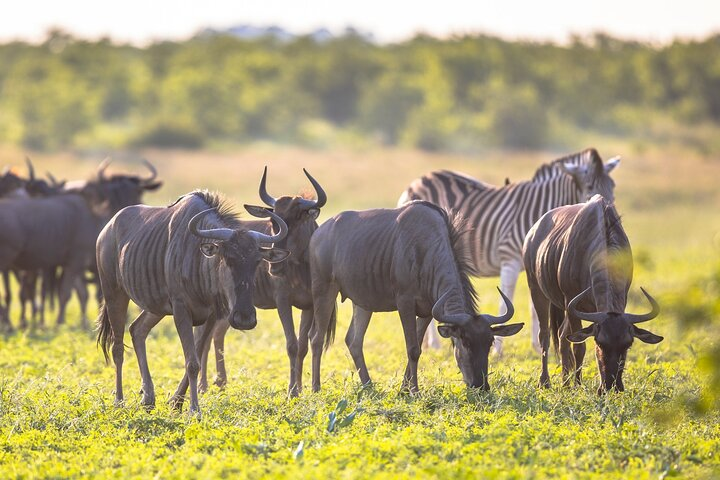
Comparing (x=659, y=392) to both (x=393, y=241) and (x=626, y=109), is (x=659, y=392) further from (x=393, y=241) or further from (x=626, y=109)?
(x=626, y=109)

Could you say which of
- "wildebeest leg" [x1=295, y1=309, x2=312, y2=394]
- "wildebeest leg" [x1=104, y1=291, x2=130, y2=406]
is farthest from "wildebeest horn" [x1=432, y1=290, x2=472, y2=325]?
"wildebeest leg" [x1=104, y1=291, x2=130, y2=406]

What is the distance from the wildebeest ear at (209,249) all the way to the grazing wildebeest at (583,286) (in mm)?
2828

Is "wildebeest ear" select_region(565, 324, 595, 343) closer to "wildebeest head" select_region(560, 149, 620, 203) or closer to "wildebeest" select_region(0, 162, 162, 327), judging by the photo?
"wildebeest head" select_region(560, 149, 620, 203)

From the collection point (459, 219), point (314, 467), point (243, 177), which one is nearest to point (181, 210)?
point (459, 219)

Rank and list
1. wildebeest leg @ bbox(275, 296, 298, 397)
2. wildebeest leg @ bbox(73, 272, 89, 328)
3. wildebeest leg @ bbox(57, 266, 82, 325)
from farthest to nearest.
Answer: wildebeest leg @ bbox(57, 266, 82, 325) < wildebeest leg @ bbox(73, 272, 89, 328) < wildebeest leg @ bbox(275, 296, 298, 397)

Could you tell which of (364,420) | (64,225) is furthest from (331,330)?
(64,225)

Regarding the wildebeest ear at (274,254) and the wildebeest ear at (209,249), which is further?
the wildebeest ear at (274,254)

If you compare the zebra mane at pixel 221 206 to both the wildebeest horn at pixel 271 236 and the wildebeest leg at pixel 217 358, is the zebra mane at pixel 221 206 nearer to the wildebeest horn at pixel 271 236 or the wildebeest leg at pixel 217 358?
the wildebeest horn at pixel 271 236

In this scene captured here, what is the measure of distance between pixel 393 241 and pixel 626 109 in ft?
266

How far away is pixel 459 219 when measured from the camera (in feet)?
30.3

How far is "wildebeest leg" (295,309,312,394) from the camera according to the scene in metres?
9.45

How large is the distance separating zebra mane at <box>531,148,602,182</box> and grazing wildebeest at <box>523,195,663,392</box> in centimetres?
202

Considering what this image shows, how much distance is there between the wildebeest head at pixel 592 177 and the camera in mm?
11492

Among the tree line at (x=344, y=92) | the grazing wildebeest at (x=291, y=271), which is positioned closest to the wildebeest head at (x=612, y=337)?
the grazing wildebeest at (x=291, y=271)
